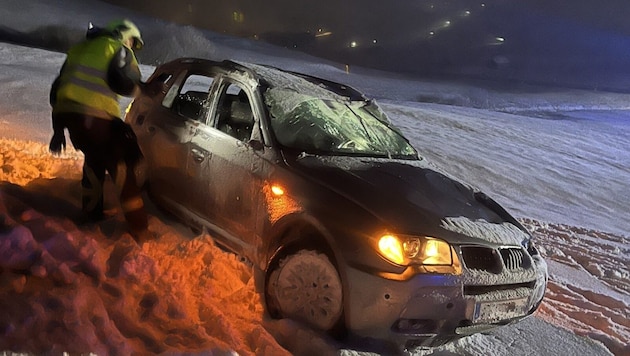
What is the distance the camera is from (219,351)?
3.07 metres

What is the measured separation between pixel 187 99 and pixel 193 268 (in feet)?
5.64

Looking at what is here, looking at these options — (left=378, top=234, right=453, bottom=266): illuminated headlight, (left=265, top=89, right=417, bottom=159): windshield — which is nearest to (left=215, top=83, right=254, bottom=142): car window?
(left=265, top=89, right=417, bottom=159): windshield

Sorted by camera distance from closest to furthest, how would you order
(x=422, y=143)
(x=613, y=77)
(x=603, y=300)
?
(x=603, y=300), (x=422, y=143), (x=613, y=77)

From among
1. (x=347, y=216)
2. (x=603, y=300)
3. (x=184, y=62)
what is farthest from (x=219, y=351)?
(x=603, y=300)

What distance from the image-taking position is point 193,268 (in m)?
4.23

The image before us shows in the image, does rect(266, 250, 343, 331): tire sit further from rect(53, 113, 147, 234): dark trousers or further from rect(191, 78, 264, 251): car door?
rect(53, 113, 147, 234): dark trousers

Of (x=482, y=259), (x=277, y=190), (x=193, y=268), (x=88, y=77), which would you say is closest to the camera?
(x=482, y=259)

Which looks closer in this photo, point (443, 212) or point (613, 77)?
point (443, 212)

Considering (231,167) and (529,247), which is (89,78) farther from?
(529,247)

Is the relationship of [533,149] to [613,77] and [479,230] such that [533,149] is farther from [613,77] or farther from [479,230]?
[613,77]

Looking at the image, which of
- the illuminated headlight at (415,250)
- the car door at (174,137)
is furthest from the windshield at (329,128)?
the illuminated headlight at (415,250)

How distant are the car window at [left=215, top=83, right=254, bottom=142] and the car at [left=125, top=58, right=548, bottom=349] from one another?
0.05ft

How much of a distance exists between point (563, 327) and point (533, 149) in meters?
8.41

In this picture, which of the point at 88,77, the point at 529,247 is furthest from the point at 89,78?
the point at 529,247
